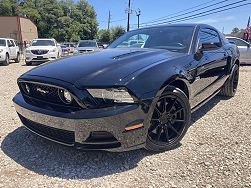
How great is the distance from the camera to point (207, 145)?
3.43 m

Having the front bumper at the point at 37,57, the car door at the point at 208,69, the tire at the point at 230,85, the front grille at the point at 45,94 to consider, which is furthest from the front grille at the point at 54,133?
the front bumper at the point at 37,57

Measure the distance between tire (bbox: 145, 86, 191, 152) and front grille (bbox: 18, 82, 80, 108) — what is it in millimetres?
946

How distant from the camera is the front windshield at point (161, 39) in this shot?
3866 mm

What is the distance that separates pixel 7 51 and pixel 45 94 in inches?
543

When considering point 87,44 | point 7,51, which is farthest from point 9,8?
point 7,51

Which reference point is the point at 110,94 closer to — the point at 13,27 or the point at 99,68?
the point at 99,68

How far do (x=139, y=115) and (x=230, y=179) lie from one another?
1.12 meters

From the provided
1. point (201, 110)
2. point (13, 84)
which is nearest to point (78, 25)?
point (13, 84)

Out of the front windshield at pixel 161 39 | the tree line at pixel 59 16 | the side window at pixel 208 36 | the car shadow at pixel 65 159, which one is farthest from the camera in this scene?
the tree line at pixel 59 16

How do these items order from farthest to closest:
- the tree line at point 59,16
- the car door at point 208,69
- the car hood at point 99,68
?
the tree line at point 59,16 < the car door at point 208,69 < the car hood at point 99,68

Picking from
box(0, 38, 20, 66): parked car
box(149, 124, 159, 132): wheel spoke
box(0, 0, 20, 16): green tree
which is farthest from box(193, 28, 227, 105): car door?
box(0, 0, 20, 16): green tree

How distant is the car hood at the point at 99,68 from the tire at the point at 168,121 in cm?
47

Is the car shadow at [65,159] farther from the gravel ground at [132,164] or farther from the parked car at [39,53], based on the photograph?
the parked car at [39,53]

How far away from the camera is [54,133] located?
286cm
